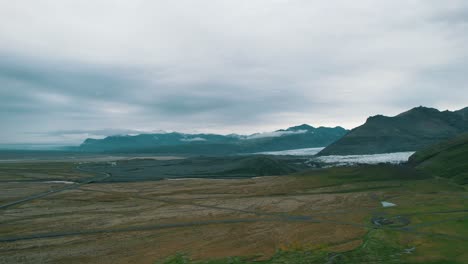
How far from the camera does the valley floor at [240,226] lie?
6856 centimetres

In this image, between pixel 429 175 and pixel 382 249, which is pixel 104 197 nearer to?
pixel 382 249

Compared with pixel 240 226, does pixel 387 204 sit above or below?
above

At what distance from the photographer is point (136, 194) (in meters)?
162

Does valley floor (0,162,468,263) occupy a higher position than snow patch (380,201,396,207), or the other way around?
snow patch (380,201,396,207)

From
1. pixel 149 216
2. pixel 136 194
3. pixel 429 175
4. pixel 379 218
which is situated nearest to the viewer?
pixel 379 218

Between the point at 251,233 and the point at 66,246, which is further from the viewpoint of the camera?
the point at 251,233

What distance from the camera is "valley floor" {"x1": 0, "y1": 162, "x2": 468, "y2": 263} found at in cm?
6856

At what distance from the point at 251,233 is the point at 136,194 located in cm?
9257

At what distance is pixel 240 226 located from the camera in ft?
301

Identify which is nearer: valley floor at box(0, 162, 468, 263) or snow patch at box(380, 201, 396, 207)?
valley floor at box(0, 162, 468, 263)

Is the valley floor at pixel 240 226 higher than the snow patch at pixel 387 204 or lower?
lower

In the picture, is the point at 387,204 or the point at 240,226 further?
the point at 387,204

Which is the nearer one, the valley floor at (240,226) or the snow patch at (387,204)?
the valley floor at (240,226)

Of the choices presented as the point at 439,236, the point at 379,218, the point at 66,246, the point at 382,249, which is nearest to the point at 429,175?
the point at 379,218
